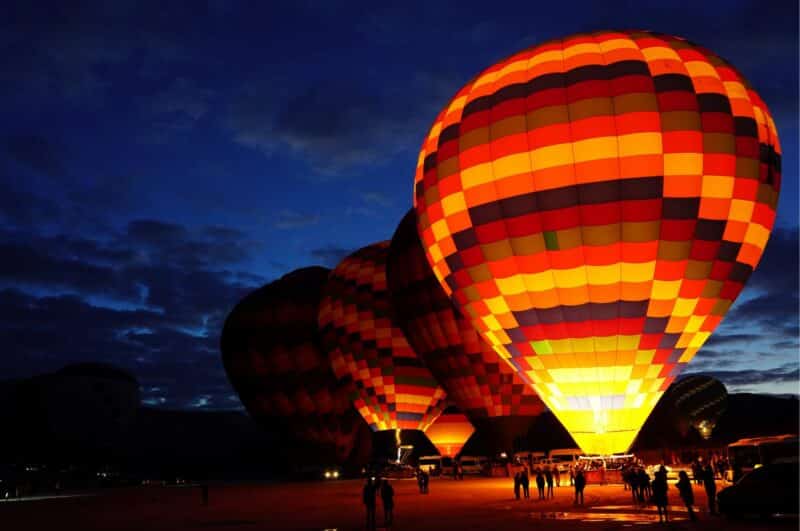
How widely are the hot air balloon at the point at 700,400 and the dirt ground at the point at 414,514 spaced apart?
35.2m

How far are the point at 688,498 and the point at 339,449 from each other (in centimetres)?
2900

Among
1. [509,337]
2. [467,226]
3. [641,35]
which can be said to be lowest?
[509,337]

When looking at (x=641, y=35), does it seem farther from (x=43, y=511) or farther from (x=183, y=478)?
(x=183, y=478)

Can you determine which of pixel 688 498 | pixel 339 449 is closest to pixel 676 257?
pixel 688 498

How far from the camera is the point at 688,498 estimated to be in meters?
13.1

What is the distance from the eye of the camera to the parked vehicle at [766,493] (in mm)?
12386

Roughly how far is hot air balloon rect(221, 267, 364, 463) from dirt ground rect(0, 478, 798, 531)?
15.5 metres

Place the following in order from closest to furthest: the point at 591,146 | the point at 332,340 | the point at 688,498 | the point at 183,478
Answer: the point at 688,498 → the point at 591,146 → the point at 332,340 → the point at 183,478

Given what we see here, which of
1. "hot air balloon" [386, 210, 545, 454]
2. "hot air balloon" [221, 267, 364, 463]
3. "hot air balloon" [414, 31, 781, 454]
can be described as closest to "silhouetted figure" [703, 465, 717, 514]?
"hot air balloon" [414, 31, 781, 454]

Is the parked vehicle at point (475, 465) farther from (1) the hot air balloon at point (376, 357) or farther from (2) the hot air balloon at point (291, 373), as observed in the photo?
(2) the hot air balloon at point (291, 373)

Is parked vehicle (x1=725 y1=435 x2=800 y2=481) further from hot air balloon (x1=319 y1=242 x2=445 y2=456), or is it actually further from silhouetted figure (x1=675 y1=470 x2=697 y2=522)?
hot air balloon (x1=319 y1=242 x2=445 y2=456)

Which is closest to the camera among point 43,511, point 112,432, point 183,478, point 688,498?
point 688,498

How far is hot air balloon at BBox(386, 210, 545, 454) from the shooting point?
27.7 m

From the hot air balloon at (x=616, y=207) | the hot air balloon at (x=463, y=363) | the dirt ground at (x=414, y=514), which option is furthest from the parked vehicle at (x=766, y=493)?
the hot air balloon at (x=463, y=363)
